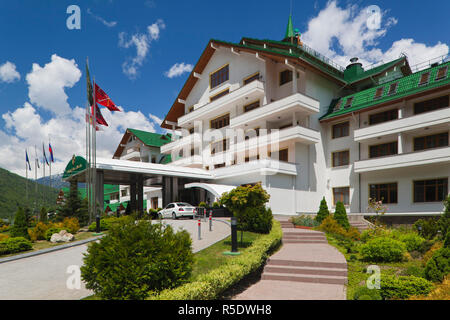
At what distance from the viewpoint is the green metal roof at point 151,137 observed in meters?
44.7

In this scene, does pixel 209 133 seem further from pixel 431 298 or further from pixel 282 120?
pixel 431 298

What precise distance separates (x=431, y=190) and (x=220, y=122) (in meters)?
20.5

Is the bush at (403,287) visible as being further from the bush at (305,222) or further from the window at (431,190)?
the window at (431,190)

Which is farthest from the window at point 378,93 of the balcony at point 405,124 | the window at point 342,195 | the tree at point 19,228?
the tree at point 19,228

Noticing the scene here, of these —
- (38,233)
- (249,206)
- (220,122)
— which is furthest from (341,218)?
(220,122)

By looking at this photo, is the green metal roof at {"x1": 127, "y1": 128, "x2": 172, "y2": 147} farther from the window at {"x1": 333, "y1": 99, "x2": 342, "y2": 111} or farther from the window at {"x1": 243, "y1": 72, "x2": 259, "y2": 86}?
the window at {"x1": 333, "y1": 99, "x2": 342, "y2": 111}

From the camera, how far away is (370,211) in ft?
76.0

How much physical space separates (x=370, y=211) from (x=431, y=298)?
18.7 m

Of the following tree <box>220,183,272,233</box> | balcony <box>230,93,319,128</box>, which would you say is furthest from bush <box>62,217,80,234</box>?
balcony <box>230,93,319,128</box>

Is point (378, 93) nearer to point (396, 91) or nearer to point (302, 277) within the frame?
point (396, 91)

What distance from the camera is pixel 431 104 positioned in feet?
70.3

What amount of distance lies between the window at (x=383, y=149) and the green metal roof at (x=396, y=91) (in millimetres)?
3509
